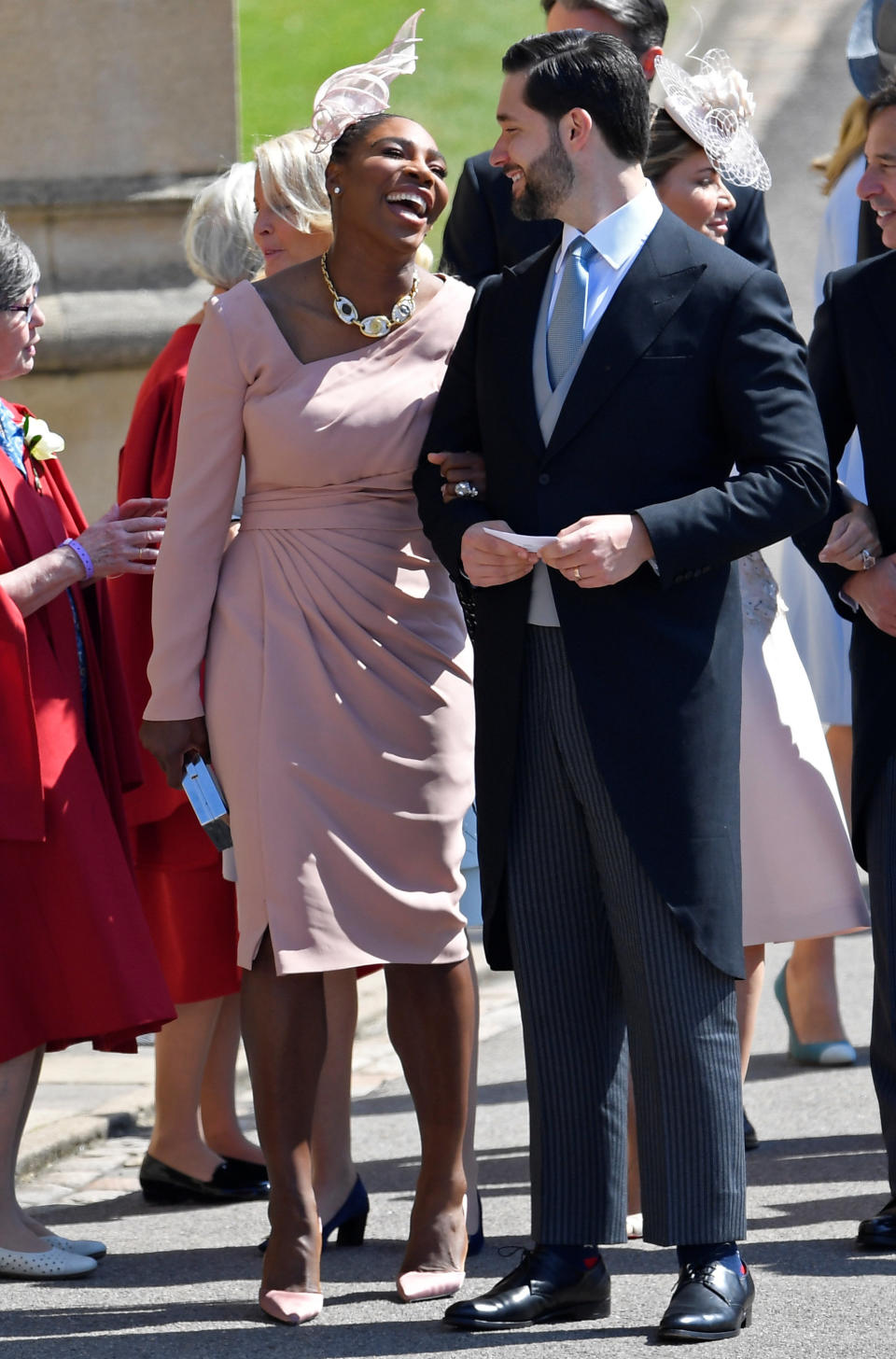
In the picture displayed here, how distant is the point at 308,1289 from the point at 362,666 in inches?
45.1

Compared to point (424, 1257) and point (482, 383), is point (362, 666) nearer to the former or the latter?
point (482, 383)

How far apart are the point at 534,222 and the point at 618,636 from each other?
168 cm

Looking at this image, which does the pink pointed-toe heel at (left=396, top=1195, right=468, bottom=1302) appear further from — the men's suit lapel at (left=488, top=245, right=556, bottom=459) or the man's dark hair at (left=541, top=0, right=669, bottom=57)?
the man's dark hair at (left=541, top=0, right=669, bottom=57)

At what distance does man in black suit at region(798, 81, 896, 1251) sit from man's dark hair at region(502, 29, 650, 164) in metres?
0.71

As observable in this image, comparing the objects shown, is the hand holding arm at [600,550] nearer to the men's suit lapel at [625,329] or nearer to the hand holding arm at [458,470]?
the men's suit lapel at [625,329]

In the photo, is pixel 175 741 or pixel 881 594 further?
pixel 881 594

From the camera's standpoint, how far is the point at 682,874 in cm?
367

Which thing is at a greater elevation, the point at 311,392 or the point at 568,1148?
the point at 311,392

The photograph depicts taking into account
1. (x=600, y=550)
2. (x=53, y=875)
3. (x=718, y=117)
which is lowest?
(x=53, y=875)

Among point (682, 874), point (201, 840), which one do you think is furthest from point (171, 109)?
point (682, 874)

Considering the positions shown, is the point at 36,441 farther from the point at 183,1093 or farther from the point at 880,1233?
the point at 880,1233

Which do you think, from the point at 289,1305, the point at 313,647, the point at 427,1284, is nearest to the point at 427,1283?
the point at 427,1284

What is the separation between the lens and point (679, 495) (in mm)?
3693

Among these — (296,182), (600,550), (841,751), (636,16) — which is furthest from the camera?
(841,751)
